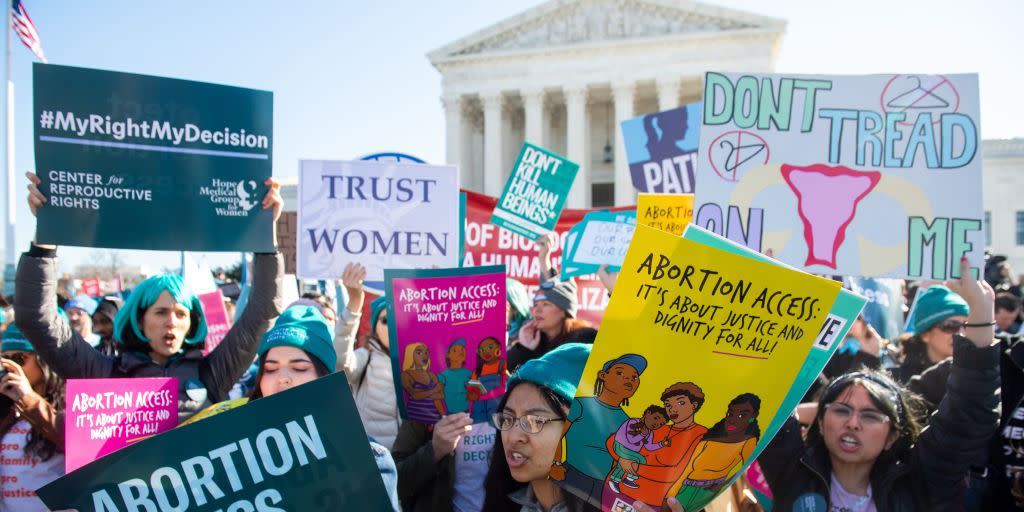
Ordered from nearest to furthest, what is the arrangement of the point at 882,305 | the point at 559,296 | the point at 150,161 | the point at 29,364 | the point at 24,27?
1. the point at 150,161
2. the point at 29,364
3. the point at 559,296
4. the point at 882,305
5. the point at 24,27

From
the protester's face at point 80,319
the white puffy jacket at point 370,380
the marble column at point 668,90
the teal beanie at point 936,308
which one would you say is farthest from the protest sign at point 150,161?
the marble column at point 668,90

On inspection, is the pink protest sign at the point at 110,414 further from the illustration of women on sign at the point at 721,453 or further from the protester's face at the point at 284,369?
the illustration of women on sign at the point at 721,453

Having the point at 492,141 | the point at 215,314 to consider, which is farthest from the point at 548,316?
the point at 492,141

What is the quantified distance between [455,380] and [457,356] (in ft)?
0.36

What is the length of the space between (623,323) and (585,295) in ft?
19.6

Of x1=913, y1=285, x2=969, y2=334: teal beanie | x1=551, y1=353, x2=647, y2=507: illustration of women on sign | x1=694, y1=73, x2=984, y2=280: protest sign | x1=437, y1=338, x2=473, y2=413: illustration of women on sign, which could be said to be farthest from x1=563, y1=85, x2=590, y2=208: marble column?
x1=551, y1=353, x2=647, y2=507: illustration of women on sign

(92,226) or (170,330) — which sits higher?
(92,226)

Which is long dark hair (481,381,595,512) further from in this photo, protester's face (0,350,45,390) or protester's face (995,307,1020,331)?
protester's face (995,307,1020,331)

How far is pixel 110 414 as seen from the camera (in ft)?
7.80

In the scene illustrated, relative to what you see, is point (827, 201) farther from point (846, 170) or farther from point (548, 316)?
point (548, 316)

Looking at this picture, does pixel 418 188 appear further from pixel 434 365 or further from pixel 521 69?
pixel 521 69

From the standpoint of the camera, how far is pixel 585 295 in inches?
309

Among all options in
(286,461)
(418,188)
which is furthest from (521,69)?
(286,461)

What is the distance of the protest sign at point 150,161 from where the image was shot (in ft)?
9.75
